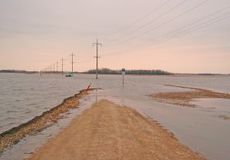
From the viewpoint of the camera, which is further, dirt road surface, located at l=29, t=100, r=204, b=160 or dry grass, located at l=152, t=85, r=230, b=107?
dry grass, located at l=152, t=85, r=230, b=107

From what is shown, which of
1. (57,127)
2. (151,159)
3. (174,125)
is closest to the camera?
(151,159)

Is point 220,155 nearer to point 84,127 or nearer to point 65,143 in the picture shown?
point 65,143

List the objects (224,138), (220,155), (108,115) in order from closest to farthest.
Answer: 1. (220,155)
2. (224,138)
3. (108,115)

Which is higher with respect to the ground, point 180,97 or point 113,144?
point 113,144

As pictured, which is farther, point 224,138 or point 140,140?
point 224,138

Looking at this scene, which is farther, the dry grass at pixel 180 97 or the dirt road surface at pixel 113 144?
the dry grass at pixel 180 97

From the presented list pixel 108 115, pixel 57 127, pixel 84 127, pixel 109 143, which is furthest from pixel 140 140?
pixel 108 115

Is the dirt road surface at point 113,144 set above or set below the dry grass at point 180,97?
above

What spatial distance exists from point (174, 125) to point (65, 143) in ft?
30.2

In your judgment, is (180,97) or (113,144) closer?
(113,144)

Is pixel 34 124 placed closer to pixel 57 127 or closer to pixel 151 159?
pixel 57 127

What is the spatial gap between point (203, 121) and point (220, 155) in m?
10.2

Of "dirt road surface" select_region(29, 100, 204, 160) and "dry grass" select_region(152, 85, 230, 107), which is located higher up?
"dirt road surface" select_region(29, 100, 204, 160)

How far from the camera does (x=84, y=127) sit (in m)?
19.4
